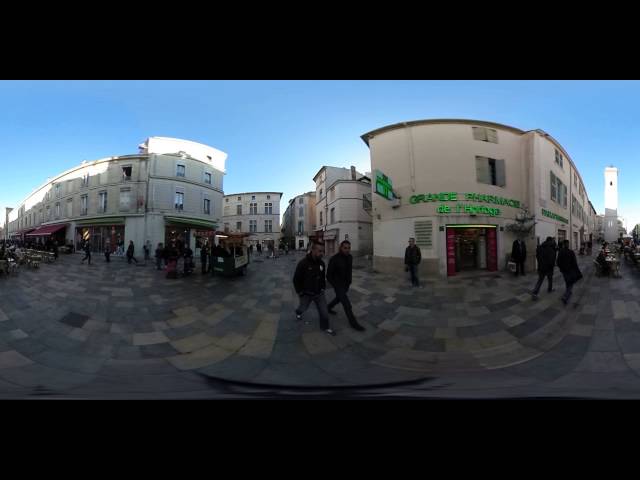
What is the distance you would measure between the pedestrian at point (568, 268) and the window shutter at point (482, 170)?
22.0 inches

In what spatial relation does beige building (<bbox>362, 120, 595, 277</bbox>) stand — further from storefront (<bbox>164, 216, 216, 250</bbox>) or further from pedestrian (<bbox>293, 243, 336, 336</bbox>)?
storefront (<bbox>164, 216, 216, 250</bbox>)

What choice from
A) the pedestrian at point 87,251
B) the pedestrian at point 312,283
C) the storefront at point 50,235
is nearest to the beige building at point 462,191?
the pedestrian at point 312,283

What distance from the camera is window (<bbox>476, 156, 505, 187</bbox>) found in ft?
4.46

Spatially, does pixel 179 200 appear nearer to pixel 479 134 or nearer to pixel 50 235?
pixel 50 235

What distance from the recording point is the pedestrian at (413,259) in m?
1.32

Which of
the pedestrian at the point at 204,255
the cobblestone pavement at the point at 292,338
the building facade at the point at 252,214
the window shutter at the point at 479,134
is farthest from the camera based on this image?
the building facade at the point at 252,214

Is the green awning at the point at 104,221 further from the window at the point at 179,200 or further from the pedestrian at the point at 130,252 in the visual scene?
the window at the point at 179,200

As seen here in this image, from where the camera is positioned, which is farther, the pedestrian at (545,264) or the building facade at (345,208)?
the building facade at (345,208)

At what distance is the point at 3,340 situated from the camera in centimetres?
98

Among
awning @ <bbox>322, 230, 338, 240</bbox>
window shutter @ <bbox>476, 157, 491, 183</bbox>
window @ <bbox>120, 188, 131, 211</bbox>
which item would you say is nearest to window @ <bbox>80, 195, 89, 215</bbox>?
window @ <bbox>120, 188, 131, 211</bbox>

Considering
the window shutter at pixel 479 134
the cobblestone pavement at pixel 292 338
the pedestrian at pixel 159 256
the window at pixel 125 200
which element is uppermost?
the window shutter at pixel 479 134
